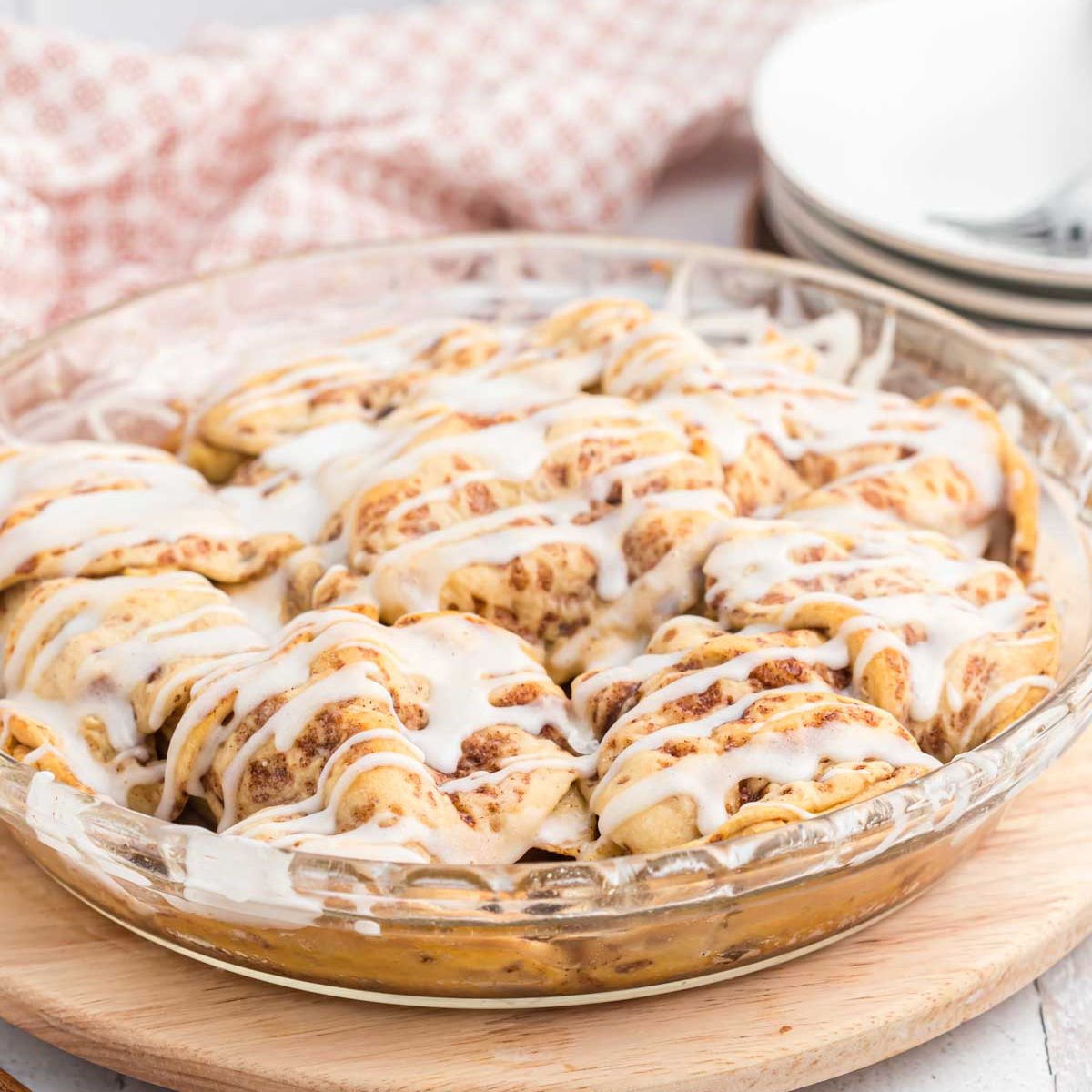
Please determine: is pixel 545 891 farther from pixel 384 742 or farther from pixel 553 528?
pixel 553 528

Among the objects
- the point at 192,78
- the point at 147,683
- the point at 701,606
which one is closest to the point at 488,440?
the point at 701,606

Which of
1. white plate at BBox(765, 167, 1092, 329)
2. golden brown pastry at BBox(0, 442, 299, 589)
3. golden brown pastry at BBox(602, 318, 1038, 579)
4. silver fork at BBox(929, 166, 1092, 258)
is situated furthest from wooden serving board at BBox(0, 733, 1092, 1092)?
silver fork at BBox(929, 166, 1092, 258)

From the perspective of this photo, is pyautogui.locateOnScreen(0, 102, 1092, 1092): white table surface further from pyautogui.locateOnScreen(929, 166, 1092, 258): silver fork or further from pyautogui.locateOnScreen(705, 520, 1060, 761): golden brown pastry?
pyautogui.locateOnScreen(929, 166, 1092, 258): silver fork

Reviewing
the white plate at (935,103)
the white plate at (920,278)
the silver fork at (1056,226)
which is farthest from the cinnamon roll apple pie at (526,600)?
the white plate at (935,103)

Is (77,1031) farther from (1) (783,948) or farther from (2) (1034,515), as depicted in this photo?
(2) (1034,515)

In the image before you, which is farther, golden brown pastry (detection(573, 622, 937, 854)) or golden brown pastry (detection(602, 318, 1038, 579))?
golden brown pastry (detection(602, 318, 1038, 579))

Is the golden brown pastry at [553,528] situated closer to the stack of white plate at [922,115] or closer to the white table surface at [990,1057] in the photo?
the white table surface at [990,1057]
